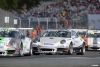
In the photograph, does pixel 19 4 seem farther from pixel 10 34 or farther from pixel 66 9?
pixel 10 34

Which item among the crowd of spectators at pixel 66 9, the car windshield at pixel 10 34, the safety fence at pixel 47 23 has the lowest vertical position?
the car windshield at pixel 10 34

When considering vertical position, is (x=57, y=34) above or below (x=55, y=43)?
above

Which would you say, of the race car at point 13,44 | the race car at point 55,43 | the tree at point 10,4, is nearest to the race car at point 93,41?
the race car at point 55,43

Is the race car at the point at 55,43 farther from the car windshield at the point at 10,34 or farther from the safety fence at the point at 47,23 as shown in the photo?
the safety fence at the point at 47,23

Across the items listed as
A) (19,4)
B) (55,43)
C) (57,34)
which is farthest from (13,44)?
(19,4)

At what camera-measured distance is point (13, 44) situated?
795 inches

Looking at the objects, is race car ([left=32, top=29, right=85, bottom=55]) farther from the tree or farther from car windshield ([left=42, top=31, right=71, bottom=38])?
the tree

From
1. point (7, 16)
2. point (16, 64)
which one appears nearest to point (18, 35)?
point (16, 64)

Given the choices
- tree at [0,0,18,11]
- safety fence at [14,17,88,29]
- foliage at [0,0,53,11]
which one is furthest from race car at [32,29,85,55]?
foliage at [0,0,53,11]

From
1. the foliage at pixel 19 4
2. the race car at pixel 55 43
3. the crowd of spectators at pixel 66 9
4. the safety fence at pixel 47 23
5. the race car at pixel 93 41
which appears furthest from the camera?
the crowd of spectators at pixel 66 9

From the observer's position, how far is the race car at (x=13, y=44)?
65.3 feet

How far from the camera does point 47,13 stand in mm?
60250

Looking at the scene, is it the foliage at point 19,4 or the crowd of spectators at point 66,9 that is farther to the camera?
the crowd of spectators at point 66,9

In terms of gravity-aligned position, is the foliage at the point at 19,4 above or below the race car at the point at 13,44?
above
